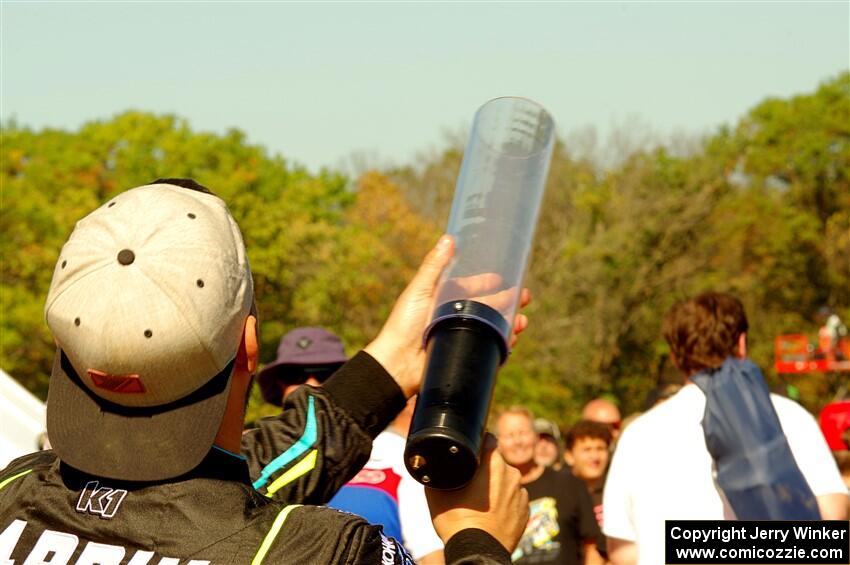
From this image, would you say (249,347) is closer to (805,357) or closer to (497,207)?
(497,207)

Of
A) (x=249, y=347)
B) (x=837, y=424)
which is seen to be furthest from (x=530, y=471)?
(x=249, y=347)

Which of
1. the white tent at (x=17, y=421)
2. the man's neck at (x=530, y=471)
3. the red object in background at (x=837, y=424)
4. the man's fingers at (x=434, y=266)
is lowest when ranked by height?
the man's fingers at (x=434, y=266)

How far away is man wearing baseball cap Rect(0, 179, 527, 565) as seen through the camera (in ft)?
6.23

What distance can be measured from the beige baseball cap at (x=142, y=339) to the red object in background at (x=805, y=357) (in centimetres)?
4371

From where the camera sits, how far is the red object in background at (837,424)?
8.04 m

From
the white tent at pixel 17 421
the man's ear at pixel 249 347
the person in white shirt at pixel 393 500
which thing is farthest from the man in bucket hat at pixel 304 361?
the man's ear at pixel 249 347

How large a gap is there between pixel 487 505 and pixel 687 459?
2.90m

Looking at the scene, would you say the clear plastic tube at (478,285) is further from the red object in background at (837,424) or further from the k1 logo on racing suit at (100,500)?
the red object in background at (837,424)

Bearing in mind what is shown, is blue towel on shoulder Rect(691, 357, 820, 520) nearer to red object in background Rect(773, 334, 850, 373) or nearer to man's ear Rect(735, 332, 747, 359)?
man's ear Rect(735, 332, 747, 359)

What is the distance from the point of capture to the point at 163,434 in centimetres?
195

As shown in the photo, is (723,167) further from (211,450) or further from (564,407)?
(211,450)

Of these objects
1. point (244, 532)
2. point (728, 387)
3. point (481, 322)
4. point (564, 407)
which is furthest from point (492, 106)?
point (564, 407)

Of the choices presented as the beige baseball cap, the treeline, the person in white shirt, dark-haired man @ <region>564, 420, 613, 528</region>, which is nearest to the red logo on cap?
the beige baseball cap

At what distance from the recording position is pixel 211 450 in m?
2.00
